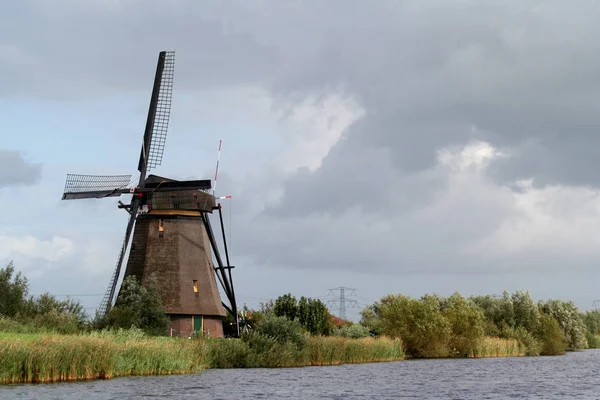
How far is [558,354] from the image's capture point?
84.6 m

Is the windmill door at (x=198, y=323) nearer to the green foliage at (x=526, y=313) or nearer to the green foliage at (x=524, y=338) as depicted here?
the green foliage at (x=524, y=338)

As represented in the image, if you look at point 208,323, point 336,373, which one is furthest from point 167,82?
point 336,373

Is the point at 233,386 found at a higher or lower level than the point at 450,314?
lower

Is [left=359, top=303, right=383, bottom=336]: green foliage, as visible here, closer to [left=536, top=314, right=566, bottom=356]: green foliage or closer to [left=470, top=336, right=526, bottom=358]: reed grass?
[left=470, top=336, right=526, bottom=358]: reed grass

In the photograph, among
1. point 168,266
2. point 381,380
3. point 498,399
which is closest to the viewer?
point 498,399

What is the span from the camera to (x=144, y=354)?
35.2m

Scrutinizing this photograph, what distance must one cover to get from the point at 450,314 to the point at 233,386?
39.0 m

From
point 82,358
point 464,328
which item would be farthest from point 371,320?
point 82,358

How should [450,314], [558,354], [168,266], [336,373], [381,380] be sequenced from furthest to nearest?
[558,354] < [450,314] < [168,266] < [336,373] < [381,380]

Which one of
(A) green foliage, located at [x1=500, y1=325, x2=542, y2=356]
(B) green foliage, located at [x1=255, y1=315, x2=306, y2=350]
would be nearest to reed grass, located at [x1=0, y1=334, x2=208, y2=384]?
(B) green foliage, located at [x1=255, y1=315, x2=306, y2=350]

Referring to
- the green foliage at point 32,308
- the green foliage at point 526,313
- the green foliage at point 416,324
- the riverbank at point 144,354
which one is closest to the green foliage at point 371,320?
the green foliage at point 416,324

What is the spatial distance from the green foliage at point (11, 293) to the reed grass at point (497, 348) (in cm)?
3982

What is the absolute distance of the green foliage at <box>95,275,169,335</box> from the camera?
48469 mm

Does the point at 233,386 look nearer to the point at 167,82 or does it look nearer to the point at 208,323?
the point at 208,323
